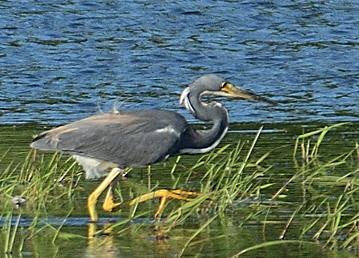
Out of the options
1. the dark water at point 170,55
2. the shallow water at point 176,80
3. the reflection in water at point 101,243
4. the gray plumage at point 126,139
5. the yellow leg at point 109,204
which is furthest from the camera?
the dark water at point 170,55

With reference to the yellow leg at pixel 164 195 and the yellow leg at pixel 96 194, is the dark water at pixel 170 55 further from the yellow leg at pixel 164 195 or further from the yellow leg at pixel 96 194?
the yellow leg at pixel 164 195

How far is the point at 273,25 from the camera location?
1978 centimetres

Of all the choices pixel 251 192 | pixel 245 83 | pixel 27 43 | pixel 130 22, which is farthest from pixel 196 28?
pixel 251 192

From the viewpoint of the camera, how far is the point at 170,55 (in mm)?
17812

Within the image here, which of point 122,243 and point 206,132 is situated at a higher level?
point 206,132

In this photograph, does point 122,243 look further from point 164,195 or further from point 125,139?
point 125,139

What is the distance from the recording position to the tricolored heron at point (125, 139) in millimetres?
9180

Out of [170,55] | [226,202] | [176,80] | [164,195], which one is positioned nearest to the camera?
[226,202]

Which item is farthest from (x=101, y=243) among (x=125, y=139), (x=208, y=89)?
(x=208, y=89)

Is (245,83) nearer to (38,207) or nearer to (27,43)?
(27,43)

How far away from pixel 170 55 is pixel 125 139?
8.56m

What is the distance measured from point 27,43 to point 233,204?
1000 cm

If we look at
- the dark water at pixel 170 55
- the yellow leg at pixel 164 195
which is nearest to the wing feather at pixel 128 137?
the yellow leg at pixel 164 195

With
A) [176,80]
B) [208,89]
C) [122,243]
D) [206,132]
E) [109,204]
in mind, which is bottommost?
[176,80]
